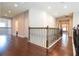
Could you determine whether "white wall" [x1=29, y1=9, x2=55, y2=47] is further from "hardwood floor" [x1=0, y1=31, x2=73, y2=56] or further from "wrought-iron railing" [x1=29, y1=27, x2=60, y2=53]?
"hardwood floor" [x1=0, y1=31, x2=73, y2=56]

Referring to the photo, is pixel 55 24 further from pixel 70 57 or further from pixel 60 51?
pixel 70 57

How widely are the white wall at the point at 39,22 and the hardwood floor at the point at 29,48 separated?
0.12 m

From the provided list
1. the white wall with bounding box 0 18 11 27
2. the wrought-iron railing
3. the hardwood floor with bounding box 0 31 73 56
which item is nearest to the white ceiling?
the white wall with bounding box 0 18 11 27

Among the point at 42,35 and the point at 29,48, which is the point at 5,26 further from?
the point at 42,35

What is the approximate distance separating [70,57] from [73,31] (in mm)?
498

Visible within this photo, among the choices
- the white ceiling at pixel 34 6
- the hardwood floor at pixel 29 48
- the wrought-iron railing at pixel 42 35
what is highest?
the white ceiling at pixel 34 6

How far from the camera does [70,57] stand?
82.9 inches

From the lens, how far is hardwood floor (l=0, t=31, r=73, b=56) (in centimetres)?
212

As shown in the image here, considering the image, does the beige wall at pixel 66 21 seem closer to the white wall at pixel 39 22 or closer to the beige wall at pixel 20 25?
the white wall at pixel 39 22

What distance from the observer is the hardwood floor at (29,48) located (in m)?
2.12

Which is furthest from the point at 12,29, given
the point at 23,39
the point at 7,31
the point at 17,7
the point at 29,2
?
the point at 29,2

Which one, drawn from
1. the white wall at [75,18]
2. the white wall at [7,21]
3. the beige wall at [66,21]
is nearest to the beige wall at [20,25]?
the white wall at [7,21]

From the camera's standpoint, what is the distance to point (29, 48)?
2170mm

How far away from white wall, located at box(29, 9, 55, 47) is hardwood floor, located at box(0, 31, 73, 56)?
120mm
